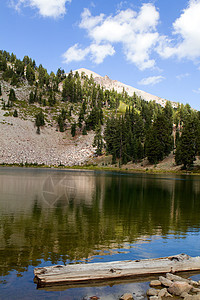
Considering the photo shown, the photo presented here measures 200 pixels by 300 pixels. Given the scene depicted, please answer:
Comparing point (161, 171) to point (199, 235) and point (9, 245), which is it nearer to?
point (199, 235)

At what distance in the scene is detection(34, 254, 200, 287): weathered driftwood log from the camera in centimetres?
787

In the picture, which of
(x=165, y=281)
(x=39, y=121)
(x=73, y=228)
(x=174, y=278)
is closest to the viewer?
(x=165, y=281)

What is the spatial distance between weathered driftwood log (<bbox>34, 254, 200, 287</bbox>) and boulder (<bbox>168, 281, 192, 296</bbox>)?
3.83 feet

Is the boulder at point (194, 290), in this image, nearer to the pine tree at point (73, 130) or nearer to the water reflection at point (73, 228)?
the water reflection at point (73, 228)

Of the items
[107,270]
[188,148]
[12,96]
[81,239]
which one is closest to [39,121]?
[12,96]

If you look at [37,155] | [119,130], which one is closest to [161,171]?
[119,130]

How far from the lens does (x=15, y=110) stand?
156375 mm

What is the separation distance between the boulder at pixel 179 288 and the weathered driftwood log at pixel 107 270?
117 centimetres

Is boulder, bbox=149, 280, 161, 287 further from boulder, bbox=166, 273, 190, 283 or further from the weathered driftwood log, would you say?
the weathered driftwood log

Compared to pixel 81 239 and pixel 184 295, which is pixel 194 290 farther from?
pixel 81 239

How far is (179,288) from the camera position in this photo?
24.9ft

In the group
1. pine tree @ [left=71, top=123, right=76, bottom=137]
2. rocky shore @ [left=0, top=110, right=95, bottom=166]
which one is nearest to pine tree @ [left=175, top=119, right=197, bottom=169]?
rocky shore @ [left=0, top=110, right=95, bottom=166]

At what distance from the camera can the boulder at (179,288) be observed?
755 centimetres

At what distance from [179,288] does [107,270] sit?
7.59 ft
